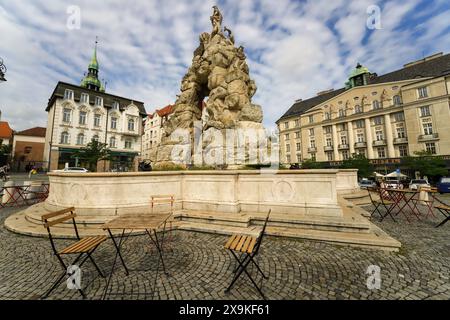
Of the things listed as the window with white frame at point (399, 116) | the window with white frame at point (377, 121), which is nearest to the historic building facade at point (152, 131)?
the window with white frame at point (377, 121)

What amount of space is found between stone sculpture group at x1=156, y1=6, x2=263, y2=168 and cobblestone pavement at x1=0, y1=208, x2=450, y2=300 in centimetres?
581

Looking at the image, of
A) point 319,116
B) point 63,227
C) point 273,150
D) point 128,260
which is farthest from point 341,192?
point 319,116

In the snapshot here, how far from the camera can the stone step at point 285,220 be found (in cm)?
470

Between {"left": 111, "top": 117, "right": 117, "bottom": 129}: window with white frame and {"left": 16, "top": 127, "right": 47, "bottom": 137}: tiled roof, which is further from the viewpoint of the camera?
{"left": 16, "top": 127, "right": 47, "bottom": 137}: tiled roof

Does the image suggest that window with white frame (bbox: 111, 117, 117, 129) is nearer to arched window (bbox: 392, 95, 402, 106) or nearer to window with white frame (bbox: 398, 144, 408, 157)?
arched window (bbox: 392, 95, 402, 106)

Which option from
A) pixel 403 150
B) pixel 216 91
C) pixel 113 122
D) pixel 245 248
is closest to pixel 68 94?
pixel 113 122

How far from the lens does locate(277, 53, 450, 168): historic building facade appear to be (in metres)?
31.2

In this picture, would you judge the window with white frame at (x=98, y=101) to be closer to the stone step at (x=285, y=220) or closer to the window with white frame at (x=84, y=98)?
the window with white frame at (x=84, y=98)

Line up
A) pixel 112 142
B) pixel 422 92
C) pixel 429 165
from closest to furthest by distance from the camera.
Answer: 1. pixel 429 165
2. pixel 422 92
3. pixel 112 142

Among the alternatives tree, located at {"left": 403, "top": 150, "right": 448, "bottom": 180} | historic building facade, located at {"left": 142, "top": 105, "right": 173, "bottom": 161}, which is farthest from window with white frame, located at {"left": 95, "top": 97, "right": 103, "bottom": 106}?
tree, located at {"left": 403, "top": 150, "right": 448, "bottom": 180}

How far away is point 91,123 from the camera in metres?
33.1

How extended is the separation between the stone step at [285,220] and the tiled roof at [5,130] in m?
60.5

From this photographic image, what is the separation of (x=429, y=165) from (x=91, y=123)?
52445mm

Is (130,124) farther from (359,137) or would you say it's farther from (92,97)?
(359,137)
